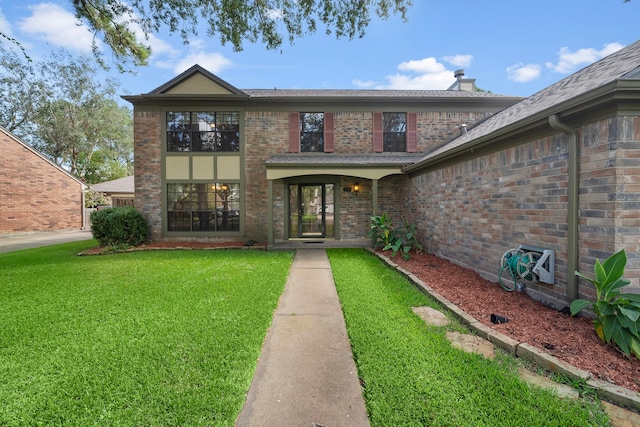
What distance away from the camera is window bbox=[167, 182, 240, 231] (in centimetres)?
1000

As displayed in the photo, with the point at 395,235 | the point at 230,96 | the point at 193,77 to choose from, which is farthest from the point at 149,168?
the point at 395,235

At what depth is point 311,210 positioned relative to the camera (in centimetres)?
1039

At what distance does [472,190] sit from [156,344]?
565 centimetres

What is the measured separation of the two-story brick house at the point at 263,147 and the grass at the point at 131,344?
4296mm

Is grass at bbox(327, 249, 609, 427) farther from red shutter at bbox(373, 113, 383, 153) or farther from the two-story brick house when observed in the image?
red shutter at bbox(373, 113, 383, 153)

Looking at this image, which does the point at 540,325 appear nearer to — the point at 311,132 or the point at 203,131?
the point at 311,132

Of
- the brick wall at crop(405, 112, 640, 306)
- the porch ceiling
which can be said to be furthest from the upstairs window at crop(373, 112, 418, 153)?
the brick wall at crop(405, 112, 640, 306)

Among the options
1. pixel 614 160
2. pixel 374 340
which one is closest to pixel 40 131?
pixel 374 340

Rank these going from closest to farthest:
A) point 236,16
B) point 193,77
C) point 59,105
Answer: point 236,16, point 193,77, point 59,105

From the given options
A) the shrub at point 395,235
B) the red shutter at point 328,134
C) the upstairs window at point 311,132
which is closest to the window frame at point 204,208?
the upstairs window at point 311,132

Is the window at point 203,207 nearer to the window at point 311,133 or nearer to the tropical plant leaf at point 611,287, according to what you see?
the window at point 311,133

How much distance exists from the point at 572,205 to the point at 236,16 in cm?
Result: 703

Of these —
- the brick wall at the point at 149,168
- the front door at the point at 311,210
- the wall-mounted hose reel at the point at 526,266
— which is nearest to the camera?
the wall-mounted hose reel at the point at 526,266

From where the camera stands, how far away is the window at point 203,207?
32.8 feet
